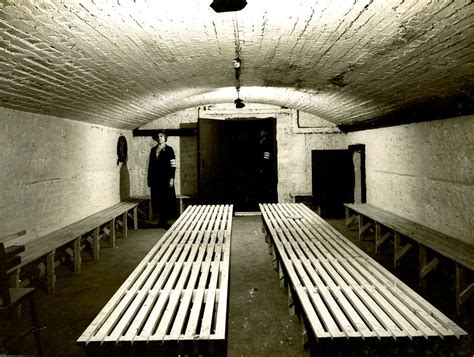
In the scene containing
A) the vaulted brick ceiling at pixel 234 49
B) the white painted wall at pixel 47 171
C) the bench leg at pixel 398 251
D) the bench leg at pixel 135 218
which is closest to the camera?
the vaulted brick ceiling at pixel 234 49

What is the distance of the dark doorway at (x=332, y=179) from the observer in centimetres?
915

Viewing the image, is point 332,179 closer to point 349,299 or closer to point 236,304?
point 236,304

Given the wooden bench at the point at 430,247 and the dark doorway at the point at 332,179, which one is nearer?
the wooden bench at the point at 430,247

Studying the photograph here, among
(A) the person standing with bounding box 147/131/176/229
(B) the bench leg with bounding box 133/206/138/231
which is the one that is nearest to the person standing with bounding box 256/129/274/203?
(A) the person standing with bounding box 147/131/176/229

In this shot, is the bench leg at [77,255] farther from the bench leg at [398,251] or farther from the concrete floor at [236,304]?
the bench leg at [398,251]

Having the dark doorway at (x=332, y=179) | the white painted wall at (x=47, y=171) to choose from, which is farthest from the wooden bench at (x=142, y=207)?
the dark doorway at (x=332, y=179)

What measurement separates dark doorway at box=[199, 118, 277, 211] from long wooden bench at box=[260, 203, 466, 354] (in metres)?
5.15

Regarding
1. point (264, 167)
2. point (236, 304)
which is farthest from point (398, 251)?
point (264, 167)

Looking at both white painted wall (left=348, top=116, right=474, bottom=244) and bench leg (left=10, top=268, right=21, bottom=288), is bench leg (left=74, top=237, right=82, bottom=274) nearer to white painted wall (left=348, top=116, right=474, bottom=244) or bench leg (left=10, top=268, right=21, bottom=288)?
bench leg (left=10, top=268, right=21, bottom=288)

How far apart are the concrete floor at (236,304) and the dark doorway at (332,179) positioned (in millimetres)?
2383

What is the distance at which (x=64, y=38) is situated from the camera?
2.94m

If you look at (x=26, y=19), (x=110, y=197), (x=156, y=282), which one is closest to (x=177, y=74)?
(x=26, y=19)

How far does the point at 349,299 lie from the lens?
2711mm

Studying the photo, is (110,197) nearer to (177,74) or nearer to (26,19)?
(177,74)
